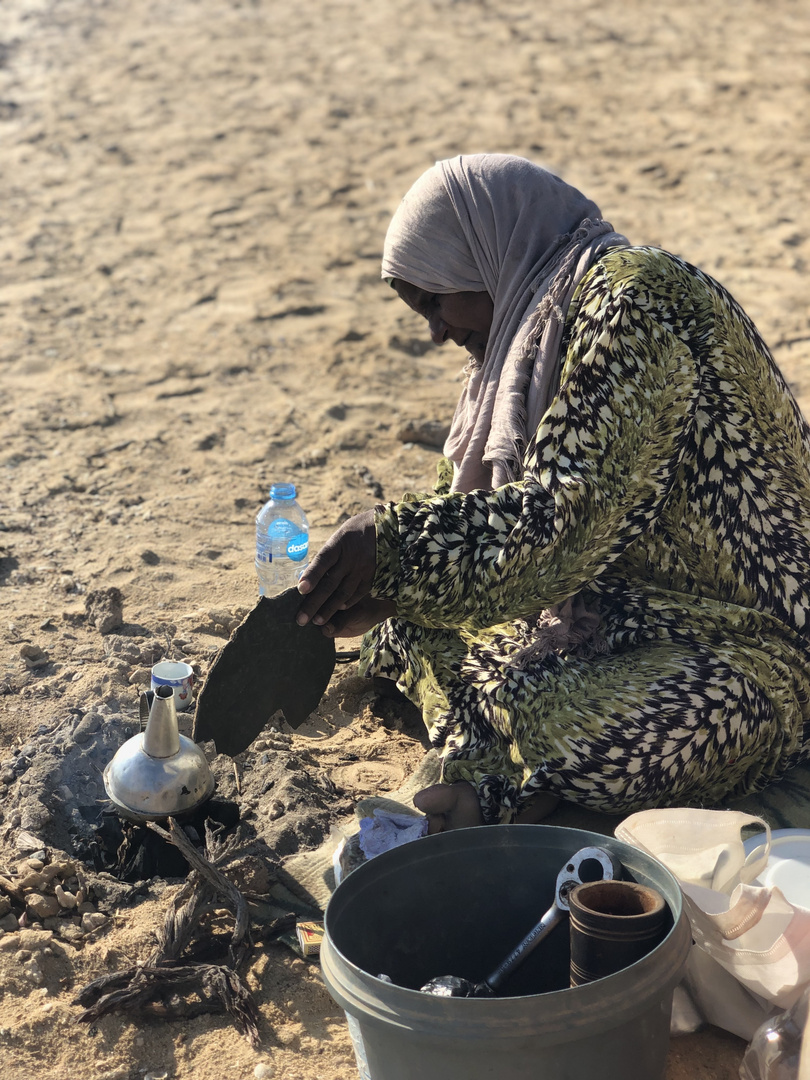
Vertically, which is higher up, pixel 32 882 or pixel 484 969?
pixel 484 969

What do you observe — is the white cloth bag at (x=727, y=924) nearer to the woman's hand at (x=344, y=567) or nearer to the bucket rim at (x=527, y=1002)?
the bucket rim at (x=527, y=1002)

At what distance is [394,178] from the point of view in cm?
863

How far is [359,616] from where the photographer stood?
269cm

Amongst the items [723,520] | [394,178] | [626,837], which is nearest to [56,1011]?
[626,837]

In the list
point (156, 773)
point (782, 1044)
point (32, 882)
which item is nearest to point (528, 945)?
point (782, 1044)

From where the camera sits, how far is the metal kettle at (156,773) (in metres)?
2.57

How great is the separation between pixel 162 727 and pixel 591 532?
1.11 m

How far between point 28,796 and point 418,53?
9.95 meters

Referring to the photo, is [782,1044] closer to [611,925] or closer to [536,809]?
[611,925]

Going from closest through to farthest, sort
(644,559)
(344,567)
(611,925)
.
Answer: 1. (611,925)
2. (344,567)
3. (644,559)

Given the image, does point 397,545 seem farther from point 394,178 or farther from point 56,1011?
point 394,178

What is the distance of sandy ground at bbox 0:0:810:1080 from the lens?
323 centimetres

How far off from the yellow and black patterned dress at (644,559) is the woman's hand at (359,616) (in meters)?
0.16

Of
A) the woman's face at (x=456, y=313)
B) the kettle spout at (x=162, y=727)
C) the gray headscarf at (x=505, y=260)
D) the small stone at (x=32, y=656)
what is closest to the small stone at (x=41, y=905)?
the kettle spout at (x=162, y=727)
